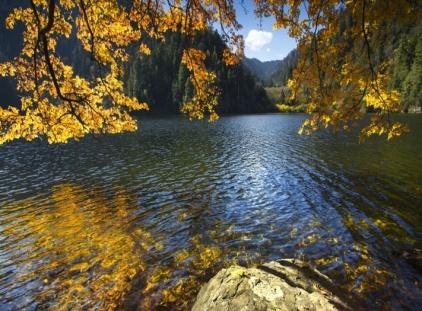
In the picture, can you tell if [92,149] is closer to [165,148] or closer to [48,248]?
[165,148]

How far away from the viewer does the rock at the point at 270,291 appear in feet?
24.2

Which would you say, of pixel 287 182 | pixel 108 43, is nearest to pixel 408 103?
pixel 287 182

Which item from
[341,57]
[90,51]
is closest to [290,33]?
[341,57]

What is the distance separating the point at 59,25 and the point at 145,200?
48.8 ft

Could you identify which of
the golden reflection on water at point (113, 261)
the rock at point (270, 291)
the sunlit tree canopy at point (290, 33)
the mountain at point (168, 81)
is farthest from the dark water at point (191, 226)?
the mountain at point (168, 81)

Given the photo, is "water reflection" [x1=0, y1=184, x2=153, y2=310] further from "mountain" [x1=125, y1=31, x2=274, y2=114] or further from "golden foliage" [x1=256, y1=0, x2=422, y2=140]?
"mountain" [x1=125, y1=31, x2=274, y2=114]

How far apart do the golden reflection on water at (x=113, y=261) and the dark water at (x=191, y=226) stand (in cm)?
6

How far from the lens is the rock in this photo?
739 centimetres

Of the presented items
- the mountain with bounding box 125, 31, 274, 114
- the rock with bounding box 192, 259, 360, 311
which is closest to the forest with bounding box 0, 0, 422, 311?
the rock with bounding box 192, 259, 360, 311

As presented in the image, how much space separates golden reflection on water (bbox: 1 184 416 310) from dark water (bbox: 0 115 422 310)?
0.06m

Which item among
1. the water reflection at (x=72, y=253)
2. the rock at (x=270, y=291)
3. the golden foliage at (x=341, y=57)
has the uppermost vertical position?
the golden foliage at (x=341, y=57)

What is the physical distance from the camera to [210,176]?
31328 millimetres

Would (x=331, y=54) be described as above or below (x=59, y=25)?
below

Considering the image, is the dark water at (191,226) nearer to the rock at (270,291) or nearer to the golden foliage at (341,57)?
the rock at (270,291)
